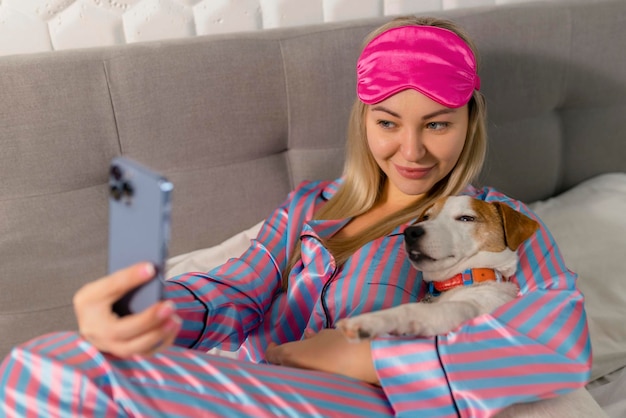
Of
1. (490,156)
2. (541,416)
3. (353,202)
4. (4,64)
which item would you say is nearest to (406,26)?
(353,202)

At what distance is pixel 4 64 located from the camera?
1.45 metres

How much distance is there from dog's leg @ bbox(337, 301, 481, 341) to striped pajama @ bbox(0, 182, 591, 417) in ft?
0.07

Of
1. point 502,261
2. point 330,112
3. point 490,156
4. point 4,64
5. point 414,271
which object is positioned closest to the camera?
point 502,261

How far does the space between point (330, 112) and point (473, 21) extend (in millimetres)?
491

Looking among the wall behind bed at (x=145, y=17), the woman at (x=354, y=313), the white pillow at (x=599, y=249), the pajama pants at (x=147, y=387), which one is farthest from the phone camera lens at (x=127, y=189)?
the white pillow at (x=599, y=249)

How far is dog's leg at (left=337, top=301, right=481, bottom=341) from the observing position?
929 millimetres

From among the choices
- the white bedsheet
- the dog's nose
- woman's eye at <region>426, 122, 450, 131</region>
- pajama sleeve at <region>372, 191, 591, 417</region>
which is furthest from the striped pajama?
the white bedsheet

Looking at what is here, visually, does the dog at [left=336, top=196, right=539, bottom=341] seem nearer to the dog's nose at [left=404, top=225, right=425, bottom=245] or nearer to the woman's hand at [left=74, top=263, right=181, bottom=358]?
the dog's nose at [left=404, top=225, right=425, bottom=245]

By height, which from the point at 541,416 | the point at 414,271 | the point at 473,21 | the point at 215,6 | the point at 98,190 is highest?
→ the point at 215,6

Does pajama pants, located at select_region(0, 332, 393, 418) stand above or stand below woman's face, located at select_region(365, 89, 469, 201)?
below

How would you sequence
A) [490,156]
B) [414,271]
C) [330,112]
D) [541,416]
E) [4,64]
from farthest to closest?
1. [490,156]
2. [330,112]
3. [4,64]
4. [414,271]
5. [541,416]

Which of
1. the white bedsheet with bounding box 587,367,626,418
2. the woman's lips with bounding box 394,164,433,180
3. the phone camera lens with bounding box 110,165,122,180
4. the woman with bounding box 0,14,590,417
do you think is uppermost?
the phone camera lens with bounding box 110,165,122,180

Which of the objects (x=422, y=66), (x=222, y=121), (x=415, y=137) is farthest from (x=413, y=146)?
(x=222, y=121)

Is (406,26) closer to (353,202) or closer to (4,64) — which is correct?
(353,202)
